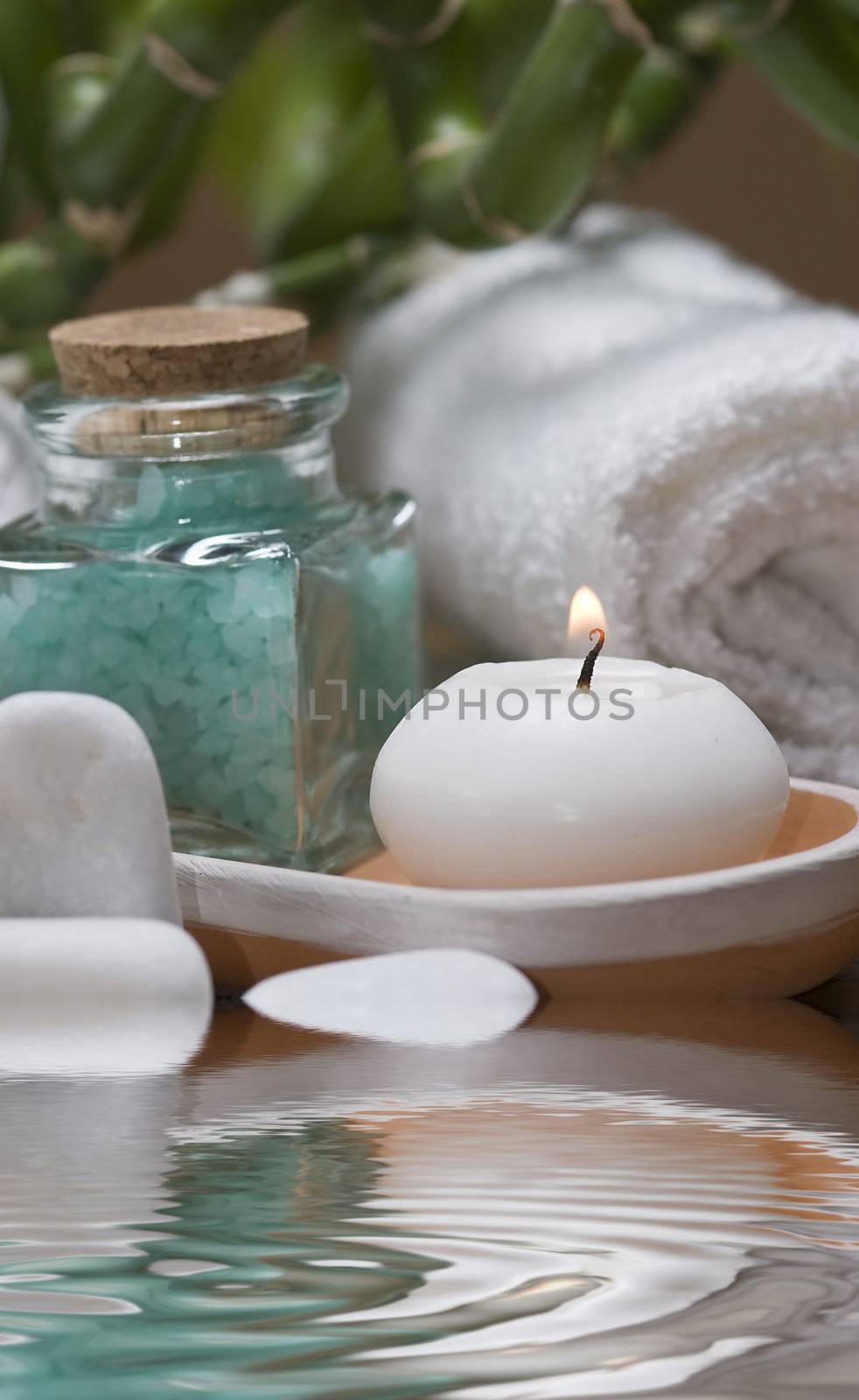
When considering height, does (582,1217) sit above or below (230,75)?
below

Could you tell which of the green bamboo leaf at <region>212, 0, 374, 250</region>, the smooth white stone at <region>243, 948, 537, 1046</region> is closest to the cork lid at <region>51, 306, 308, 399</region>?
the smooth white stone at <region>243, 948, 537, 1046</region>

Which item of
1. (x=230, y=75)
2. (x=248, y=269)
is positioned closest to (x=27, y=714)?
(x=230, y=75)

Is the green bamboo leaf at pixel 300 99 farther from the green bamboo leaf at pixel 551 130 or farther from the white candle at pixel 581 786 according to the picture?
the white candle at pixel 581 786

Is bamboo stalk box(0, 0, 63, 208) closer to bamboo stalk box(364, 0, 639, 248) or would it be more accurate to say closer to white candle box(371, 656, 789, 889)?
bamboo stalk box(364, 0, 639, 248)

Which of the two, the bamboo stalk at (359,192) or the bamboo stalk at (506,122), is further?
the bamboo stalk at (359,192)

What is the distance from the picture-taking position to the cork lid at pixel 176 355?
29cm

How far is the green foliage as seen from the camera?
39 centimetres

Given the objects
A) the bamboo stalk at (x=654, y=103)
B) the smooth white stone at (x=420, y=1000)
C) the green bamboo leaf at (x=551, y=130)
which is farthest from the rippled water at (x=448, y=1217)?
the bamboo stalk at (x=654, y=103)

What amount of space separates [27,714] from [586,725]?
8 cm

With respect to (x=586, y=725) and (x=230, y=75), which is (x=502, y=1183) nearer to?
(x=586, y=725)

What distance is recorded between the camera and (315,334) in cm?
52

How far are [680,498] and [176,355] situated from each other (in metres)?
0.11

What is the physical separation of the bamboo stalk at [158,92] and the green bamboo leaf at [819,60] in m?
0.12

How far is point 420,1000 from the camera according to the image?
24cm
